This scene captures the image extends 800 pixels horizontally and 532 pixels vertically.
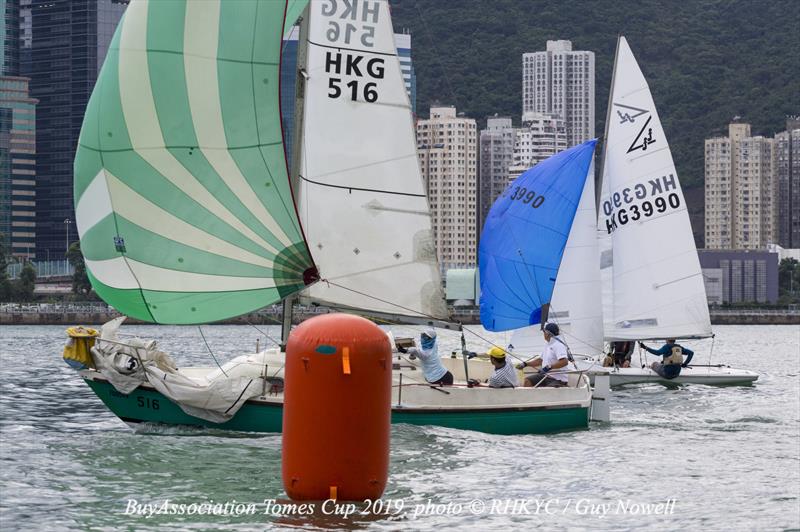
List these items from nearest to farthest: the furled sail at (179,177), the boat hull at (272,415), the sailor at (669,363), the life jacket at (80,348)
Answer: the furled sail at (179,177) → the boat hull at (272,415) → the life jacket at (80,348) → the sailor at (669,363)

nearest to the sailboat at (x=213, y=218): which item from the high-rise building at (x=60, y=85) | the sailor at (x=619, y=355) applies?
the sailor at (x=619, y=355)

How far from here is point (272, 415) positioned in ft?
54.5

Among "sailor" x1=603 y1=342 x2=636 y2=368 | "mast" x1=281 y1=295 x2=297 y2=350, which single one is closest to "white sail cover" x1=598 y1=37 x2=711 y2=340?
"sailor" x1=603 y1=342 x2=636 y2=368

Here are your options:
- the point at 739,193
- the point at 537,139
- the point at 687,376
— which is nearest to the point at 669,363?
the point at 687,376

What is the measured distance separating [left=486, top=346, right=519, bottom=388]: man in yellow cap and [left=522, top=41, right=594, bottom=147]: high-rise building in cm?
16832

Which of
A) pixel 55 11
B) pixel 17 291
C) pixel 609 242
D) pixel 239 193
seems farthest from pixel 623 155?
pixel 55 11

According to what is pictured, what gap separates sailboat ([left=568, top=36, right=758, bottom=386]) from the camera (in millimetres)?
28547

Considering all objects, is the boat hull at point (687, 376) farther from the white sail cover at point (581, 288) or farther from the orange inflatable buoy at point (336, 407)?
the orange inflatable buoy at point (336, 407)

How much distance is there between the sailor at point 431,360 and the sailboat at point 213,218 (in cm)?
24

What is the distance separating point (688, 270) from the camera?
1145 inches

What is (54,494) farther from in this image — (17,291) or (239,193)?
Result: (17,291)

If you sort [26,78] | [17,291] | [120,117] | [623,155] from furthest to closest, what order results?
[26,78] → [17,291] → [623,155] → [120,117]

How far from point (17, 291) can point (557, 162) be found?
9310 centimetres

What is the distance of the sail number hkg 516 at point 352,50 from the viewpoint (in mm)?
18016
